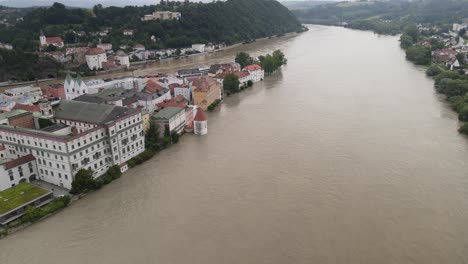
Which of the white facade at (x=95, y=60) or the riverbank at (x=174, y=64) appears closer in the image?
the riverbank at (x=174, y=64)

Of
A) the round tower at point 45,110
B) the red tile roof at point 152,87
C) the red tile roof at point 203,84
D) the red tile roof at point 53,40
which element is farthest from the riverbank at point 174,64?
the round tower at point 45,110

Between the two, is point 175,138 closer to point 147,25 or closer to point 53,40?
point 53,40

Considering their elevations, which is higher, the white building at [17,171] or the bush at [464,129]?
Result: the white building at [17,171]

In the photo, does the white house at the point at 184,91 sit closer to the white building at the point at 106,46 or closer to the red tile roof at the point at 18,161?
the red tile roof at the point at 18,161

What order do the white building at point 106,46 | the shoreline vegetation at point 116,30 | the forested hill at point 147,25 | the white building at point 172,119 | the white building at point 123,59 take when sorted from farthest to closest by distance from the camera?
the forested hill at point 147,25 < the white building at point 106,46 < the white building at point 123,59 < the shoreline vegetation at point 116,30 < the white building at point 172,119

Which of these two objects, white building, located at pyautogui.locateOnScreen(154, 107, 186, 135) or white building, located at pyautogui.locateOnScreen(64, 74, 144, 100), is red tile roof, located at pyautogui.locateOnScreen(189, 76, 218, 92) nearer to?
white building, located at pyautogui.locateOnScreen(154, 107, 186, 135)

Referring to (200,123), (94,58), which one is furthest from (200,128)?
(94,58)

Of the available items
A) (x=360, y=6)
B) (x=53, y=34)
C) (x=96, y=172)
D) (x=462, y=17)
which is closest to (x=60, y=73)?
(x=53, y=34)
